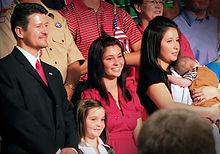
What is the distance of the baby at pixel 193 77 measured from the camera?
3.34 m

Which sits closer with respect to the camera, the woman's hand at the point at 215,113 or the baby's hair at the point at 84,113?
the baby's hair at the point at 84,113

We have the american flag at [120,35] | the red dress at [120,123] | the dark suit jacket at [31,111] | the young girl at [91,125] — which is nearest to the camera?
the dark suit jacket at [31,111]

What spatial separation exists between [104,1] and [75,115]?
47.1 inches

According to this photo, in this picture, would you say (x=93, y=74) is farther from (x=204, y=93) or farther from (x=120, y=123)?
(x=204, y=93)

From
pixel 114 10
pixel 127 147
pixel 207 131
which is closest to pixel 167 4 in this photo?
pixel 114 10

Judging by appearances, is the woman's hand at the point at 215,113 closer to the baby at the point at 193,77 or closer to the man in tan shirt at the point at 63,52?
the baby at the point at 193,77

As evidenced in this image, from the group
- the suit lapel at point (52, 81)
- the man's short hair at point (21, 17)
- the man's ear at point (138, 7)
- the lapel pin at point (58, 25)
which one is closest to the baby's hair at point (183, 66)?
the man's ear at point (138, 7)

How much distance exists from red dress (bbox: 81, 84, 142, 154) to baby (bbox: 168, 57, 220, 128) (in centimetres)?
48

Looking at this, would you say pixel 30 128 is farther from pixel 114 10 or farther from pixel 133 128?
pixel 114 10

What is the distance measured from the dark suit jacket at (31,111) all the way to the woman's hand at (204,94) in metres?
1.10

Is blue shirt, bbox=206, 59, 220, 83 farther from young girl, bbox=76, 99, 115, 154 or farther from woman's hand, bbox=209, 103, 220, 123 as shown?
young girl, bbox=76, 99, 115, 154

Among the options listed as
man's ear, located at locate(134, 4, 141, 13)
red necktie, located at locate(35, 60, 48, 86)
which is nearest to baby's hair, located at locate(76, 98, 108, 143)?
red necktie, located at locate(35, 60, 48, 86)

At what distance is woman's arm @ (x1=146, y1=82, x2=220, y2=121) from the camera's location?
311cm

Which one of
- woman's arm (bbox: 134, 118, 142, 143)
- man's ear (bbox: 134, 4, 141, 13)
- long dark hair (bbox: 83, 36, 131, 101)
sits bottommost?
woman's arm (bbox: 134, 118, 142, 143)
